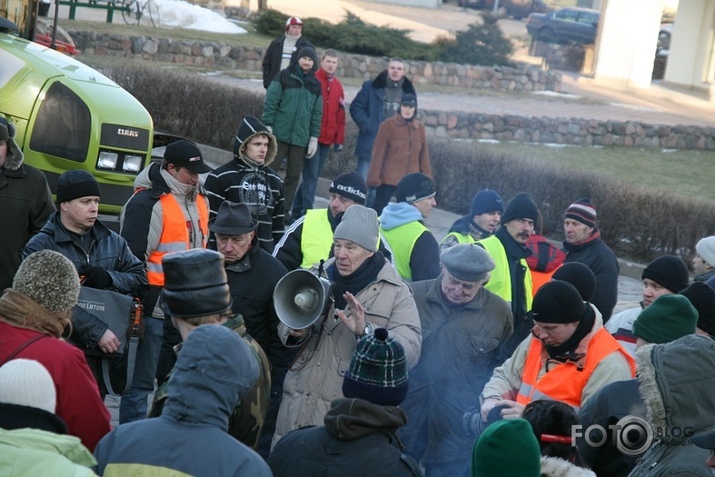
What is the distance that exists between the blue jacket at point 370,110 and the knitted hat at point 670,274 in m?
7.99

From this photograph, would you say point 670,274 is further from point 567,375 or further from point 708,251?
point 567,375

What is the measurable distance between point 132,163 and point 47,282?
647cm

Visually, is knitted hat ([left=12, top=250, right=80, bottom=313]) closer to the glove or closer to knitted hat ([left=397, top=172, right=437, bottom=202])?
knitted hat ([left=397, top=172, right=437, bottom=202])

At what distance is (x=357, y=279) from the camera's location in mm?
5664

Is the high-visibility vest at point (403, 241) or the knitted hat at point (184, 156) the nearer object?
the knitted hat at point (184, 156)

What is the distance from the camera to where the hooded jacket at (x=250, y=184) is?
26.0 feet

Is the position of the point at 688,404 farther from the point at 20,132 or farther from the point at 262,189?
the point at 20,132

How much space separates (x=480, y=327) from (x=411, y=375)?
0.47 meters

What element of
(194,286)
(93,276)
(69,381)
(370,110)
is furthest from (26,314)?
(370,110)

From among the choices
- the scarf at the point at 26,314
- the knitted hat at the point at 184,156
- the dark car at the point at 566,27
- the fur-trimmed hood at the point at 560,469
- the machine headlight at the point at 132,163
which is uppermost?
the dark car at the point at 566,27

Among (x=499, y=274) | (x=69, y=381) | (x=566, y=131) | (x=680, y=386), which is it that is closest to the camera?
(x=680, y=386)

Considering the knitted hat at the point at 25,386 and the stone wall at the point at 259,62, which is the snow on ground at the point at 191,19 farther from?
the knitted hat at the point at 25,386

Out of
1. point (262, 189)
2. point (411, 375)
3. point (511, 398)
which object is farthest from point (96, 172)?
point (511, 398)

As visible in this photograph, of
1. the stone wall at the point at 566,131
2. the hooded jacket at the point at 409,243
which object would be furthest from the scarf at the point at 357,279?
the stone wall at the point at 566,131
